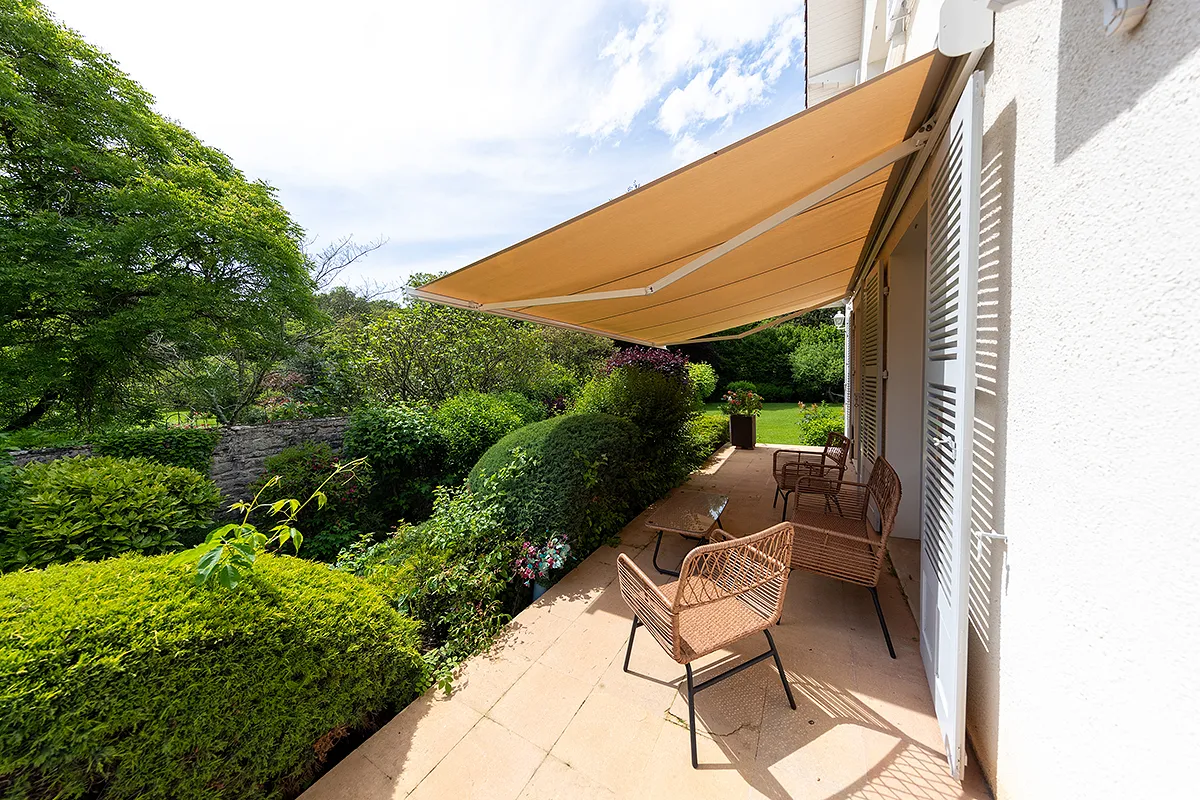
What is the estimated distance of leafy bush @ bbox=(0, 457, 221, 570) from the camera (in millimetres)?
3385

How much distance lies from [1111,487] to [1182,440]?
325mm

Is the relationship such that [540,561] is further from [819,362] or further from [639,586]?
[819,362]

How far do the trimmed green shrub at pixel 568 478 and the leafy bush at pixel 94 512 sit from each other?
9.83ft

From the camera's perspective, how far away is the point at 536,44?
5297 millimetres

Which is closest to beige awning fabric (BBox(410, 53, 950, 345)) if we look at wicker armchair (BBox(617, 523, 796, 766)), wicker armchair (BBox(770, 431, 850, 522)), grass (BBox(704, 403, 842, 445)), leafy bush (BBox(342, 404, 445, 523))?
wicker armchair (BBox(617, 523, 796, 766))

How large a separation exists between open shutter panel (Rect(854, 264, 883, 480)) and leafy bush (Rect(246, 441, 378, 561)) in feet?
27.9

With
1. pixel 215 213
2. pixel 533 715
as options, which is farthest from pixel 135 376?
pixel 533 715

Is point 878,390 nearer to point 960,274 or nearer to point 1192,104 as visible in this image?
point 960,274

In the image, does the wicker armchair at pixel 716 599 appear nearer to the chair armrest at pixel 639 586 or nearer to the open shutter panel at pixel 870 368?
the chair armrest at pixel 639 586

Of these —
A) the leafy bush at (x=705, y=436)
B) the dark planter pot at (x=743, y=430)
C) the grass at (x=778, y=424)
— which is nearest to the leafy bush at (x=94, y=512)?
the leafy bush at (x=705, y=436)

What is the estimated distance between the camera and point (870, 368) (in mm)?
6562

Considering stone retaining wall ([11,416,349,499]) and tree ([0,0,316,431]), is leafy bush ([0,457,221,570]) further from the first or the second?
tree ([0,0,316,431])

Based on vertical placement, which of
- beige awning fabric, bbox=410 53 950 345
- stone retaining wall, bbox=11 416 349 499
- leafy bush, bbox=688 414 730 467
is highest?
beige awning fabric, bbox=410 53 950 345

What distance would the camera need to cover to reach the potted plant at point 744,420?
12.8 metres
